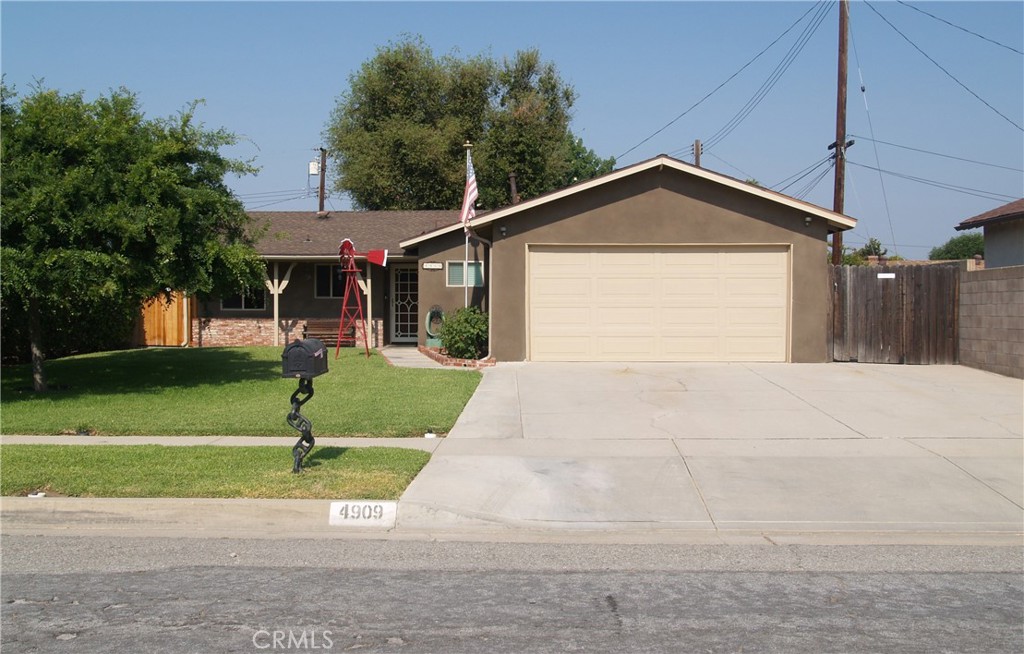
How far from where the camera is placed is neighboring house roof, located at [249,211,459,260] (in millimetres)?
22828

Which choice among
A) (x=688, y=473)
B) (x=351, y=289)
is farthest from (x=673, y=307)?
(x=351, y=289)

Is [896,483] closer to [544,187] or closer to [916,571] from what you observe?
[916,571]

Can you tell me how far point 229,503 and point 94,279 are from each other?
6.27m

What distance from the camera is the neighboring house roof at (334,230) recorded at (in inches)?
899

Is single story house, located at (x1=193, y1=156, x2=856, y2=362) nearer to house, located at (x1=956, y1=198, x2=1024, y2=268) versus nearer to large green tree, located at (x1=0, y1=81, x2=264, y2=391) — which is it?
large green tree, located at (x1=0, y1=81, x2=264, y2=391)

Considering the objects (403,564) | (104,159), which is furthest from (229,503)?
(104,159)

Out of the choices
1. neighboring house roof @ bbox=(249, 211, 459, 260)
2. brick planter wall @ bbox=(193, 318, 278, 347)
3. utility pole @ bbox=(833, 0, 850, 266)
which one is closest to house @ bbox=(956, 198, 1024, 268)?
utility pole @ bbox=(833, 0, 850, 266)

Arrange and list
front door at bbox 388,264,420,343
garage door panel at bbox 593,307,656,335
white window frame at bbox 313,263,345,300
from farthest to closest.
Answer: front door at bbox 388,264,420,343 → white window frame at bbox 313,263,345,300 → garage door panel at bbox 593,307,656,335

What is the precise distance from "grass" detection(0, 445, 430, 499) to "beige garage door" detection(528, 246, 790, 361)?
27.3ft

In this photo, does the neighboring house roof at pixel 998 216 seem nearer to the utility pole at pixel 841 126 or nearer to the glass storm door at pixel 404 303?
the utility pole at pixel 841 126

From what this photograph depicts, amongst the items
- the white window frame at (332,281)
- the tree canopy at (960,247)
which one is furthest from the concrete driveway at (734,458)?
the tree canopy at (960,247)

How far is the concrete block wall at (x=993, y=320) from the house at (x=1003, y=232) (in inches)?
312

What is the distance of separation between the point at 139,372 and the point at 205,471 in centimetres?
920

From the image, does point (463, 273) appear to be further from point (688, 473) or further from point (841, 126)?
point (688, 473)
